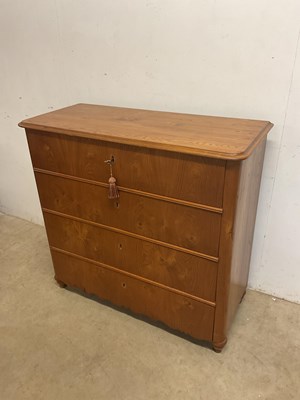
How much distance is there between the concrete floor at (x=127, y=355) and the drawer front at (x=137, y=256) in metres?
0.31

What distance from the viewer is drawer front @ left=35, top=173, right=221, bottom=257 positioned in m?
1.16

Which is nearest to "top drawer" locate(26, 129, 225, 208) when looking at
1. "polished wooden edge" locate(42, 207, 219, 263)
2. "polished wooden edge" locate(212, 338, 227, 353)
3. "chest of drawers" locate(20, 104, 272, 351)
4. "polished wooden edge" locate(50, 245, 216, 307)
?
"chest of drawers" locate(20, 104, 272, 351)

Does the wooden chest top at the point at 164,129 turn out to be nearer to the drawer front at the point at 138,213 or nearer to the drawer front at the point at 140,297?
the drawer front at the point at 138,213

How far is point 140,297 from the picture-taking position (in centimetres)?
146

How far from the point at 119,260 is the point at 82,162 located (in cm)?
45

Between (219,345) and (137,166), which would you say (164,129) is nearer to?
(137,166)

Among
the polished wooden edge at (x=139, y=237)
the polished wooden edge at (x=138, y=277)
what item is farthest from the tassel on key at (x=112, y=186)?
the polished wooden edge at (x=138, y=277)

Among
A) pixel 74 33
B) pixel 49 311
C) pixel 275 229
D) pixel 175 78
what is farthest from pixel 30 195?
pixel 275 229

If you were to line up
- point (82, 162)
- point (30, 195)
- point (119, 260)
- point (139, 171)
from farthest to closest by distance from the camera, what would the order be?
point (30, 195), point (119, 260), point (82, 162), point (139, 171)

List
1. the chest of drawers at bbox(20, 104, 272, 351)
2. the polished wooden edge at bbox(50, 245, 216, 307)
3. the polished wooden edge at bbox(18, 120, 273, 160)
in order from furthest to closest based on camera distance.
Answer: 1. the polished wooden edge at bbox(50, 245, 216, 307)
2. the chest of drawers at bbox(20, 104, 272, 351)
3. the polished wooden edge at bbox(18, 120, 273, 160)

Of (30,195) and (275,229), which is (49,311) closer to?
(30,195)

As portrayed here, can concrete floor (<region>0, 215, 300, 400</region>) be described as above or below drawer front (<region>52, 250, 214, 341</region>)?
below

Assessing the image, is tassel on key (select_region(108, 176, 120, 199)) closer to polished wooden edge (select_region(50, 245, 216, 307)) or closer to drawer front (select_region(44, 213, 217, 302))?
drawer front (select_region(44, 213, 217, 302))

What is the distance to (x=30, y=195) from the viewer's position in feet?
7.54
